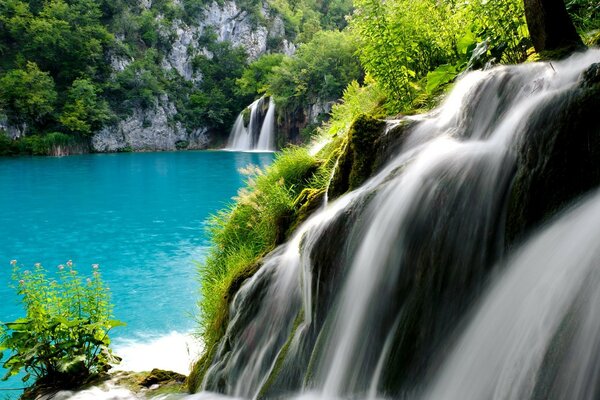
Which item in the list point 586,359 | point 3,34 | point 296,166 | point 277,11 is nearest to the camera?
point 586,359

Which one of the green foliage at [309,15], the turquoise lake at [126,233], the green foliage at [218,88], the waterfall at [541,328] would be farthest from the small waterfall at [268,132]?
the waterfall at [541,328]

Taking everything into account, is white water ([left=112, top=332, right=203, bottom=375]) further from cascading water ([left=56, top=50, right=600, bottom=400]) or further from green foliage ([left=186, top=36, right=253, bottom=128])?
green foliage ([left=186, top=36, right=253, bottom=128])

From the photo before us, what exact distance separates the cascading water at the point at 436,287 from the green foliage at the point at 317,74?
3463cm

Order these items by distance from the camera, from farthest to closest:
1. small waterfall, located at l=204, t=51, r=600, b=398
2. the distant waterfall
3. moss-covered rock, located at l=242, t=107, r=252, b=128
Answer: moss-covered rock, located at l=242, t=107, r=252, b=128 < the distant waterfall < small waterfall, located at l=204, t=51, r=600, b=398

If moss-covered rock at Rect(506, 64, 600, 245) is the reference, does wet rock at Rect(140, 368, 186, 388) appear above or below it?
below

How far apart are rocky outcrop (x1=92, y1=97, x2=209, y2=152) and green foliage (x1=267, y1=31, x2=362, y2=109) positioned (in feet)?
38.2

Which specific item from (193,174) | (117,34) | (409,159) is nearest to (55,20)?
(117,34)

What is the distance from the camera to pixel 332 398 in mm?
3004

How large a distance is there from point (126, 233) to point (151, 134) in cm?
3474

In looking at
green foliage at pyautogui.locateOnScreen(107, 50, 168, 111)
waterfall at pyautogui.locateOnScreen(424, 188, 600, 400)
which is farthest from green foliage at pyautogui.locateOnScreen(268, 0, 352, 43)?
waterfall at pyautogui.locateOnScreen(424, 188, 600, 400)

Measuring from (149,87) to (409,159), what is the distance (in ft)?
149

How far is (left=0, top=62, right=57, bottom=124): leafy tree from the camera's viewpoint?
36.3 meters

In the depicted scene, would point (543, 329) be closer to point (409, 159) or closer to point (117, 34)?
point (409, 159)

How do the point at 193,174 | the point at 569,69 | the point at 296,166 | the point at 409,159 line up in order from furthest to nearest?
the point at 193,174 < the point at 296,166 < the point at 409,159 < the point at 569,69
